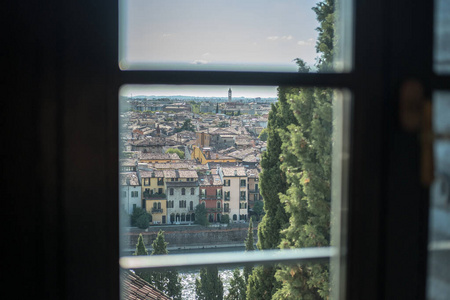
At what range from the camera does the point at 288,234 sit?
1091 mm

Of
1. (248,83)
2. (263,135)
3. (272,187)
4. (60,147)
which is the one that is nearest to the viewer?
(60,147)

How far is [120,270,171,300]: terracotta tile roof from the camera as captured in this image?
0.76 metres

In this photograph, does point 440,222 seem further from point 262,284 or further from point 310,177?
point 262,284

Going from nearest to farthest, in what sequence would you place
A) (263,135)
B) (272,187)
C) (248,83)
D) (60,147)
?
(60,147), (248,83), (263,135), (272,187)

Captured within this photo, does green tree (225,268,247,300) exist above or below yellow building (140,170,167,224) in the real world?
below

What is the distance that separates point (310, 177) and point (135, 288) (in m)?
0.47

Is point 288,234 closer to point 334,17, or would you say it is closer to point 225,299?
point 225,299

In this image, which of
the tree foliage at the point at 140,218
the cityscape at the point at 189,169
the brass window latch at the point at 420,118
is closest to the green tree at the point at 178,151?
the cityscape at the point at 189,169

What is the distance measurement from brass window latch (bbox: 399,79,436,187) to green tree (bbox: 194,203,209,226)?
14.9 inches

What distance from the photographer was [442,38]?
841mm

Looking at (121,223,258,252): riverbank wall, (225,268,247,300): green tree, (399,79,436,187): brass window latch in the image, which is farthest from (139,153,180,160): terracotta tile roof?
(399,79,436,187): brass window latch

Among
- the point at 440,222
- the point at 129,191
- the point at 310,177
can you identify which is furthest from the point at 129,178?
the point at 440,222

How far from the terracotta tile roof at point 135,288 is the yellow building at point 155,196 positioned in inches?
4.0

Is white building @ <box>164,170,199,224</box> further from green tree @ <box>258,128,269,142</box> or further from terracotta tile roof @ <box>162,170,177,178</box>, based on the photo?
green tree @ <box>258,128,269,142</box>
